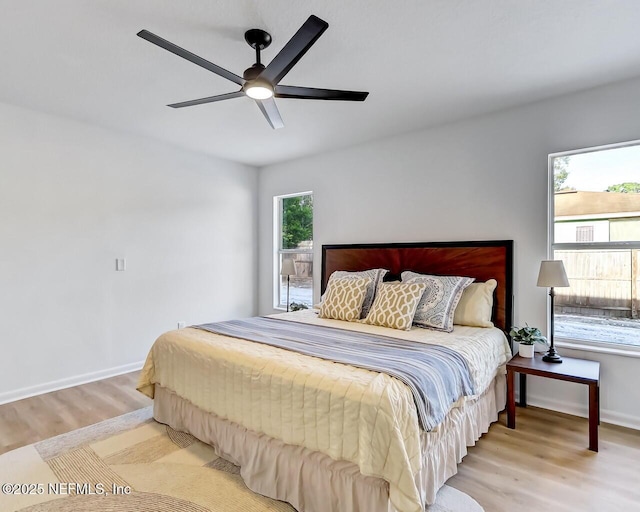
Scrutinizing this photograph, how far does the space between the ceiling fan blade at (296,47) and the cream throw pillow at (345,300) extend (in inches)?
73.2

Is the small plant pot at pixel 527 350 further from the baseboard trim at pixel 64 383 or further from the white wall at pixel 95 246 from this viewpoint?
the baseboard trim at pixel 64 383

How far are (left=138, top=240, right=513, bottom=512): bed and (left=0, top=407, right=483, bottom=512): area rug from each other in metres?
0.08

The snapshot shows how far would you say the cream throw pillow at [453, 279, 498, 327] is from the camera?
291cm

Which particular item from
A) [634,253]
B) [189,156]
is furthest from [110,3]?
[634,253]

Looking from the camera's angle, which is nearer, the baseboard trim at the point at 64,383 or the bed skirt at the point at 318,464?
the bed skirt at the point at 318,464

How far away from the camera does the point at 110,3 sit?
186cm

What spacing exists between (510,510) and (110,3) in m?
3.25

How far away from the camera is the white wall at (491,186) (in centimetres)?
269

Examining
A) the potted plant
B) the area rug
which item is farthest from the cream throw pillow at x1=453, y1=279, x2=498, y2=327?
the area rug

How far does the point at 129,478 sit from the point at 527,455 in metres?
2.34

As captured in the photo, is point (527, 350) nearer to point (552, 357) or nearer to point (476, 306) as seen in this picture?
point (552, 357)

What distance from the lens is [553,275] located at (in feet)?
8.50

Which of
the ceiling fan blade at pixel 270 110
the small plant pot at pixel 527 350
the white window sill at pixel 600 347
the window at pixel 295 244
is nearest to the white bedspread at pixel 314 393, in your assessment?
the small plant pot at pixel 527 350

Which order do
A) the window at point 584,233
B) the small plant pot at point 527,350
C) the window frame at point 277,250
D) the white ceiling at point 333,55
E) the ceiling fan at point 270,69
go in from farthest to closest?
the window frame at point 277,250, the window at point 584,233, the small plant pot at point 527,350, the white ceiling at point 333,55, the ceiling fan at point 270,69
